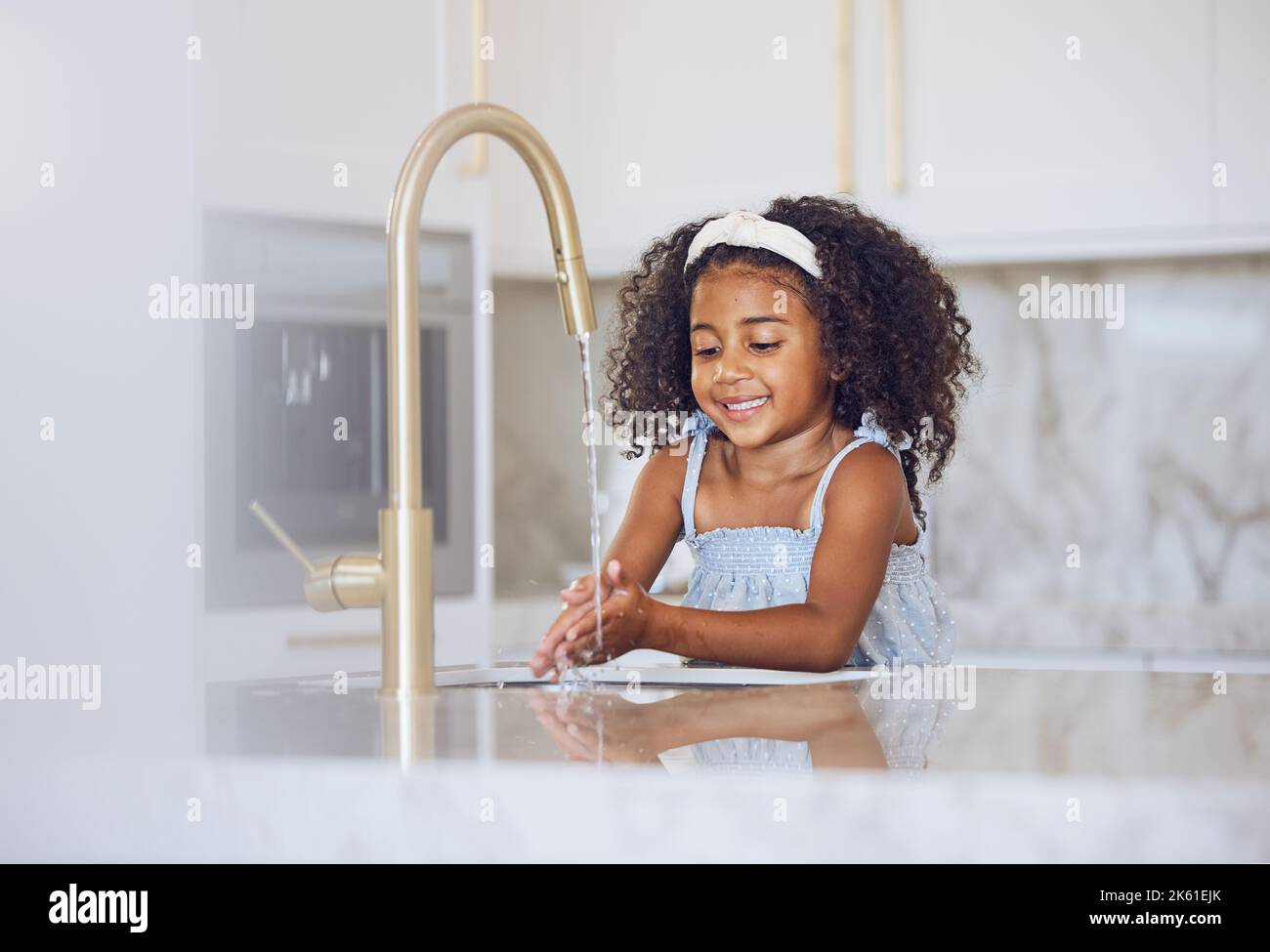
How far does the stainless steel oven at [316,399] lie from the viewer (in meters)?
2.07

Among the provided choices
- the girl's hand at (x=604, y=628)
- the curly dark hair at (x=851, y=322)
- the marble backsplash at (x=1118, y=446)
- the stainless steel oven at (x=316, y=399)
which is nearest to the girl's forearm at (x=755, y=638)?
the girl's hand at (x=604, y=628)

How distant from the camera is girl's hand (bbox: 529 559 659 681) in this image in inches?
36.9

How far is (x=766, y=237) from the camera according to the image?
1.34 metres

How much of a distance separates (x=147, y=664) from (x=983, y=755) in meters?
1.59

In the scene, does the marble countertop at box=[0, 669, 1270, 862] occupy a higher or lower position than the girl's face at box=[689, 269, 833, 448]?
lower

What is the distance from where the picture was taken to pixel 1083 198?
2.35 m

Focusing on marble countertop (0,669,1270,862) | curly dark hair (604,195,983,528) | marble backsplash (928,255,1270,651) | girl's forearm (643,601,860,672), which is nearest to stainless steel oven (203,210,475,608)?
curly dark hair (604,195,983,528)

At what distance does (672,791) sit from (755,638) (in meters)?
A: 0.49

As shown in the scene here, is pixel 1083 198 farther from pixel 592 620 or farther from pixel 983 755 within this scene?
pixel 983 755

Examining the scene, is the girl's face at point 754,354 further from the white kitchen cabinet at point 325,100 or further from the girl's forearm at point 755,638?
the white kitchen cabinet at point 325,100

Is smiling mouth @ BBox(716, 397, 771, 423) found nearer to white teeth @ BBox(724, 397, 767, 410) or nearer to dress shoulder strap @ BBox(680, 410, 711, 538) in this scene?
white teeth @ BBox(724, 397, 767, 410)

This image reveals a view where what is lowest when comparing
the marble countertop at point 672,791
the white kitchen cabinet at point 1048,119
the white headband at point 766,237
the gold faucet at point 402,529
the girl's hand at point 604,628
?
the marble countertop at point 672,791

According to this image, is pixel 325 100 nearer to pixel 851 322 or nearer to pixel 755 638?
pixel 851 322

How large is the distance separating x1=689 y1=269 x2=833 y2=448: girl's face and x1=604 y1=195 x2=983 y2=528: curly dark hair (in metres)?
0.02
